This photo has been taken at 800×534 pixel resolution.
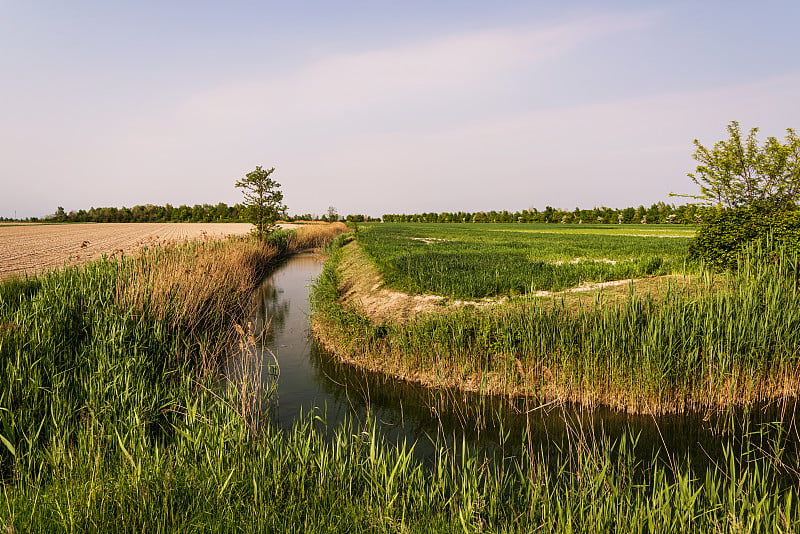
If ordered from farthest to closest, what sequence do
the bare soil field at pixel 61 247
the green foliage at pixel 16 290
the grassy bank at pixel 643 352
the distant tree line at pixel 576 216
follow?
the distant tree line at pixel 576 216 → the bare soil field at pixel 61 247 → the green foliage at pixel 16 290 → the grassy bank at pixel 643 352

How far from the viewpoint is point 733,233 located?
11.6 meters

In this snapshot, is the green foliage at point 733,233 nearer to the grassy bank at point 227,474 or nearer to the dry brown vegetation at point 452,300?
the dry brown vegetation at point 452,300

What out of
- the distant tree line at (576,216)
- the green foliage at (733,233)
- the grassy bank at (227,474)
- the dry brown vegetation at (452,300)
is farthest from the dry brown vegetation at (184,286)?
the distant tree line at (576,216)

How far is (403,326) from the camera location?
9062mm

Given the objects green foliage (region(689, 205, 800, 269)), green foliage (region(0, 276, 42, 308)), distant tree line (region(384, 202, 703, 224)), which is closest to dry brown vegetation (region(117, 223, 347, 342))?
green foliage (region(0, 276, 42, 308))

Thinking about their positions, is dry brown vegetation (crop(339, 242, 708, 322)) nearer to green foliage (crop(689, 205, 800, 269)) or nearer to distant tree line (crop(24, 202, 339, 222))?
green foliage (crop(689, 205, 800, 269))

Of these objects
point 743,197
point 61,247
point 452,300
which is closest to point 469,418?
point 452,300

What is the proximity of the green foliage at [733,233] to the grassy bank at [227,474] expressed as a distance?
800 cm

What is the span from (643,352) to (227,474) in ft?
19.4

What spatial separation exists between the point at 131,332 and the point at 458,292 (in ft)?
25.3

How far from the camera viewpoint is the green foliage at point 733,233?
10812 millimetres

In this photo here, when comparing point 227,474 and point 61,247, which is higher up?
point 61,247

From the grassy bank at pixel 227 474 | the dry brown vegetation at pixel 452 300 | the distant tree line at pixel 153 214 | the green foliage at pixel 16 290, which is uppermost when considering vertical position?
the distant tree line at pixel 153 214

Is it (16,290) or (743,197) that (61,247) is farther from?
(743,197)
